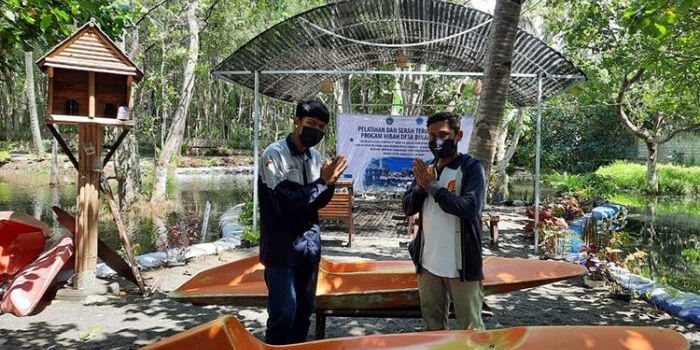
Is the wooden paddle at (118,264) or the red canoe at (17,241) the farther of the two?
the wooden paddle at (118,264)

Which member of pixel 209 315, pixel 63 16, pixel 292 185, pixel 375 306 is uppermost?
pixel 63 16

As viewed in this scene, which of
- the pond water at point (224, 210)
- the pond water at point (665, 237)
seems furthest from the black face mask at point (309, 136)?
the pond water at point (224, 210)

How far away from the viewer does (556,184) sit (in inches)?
845

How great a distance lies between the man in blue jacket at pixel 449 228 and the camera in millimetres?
3297

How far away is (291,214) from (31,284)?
9.49 ft

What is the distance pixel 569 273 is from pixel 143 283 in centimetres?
458

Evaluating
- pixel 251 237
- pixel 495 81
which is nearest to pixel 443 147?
pixel 495 81

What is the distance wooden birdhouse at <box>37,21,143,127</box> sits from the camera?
17.9 ft

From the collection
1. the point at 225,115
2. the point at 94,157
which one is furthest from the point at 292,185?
the point at 225,115

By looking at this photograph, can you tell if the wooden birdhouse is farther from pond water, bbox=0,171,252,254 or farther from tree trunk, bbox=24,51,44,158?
tree trunk, bbox=24,51,44,158

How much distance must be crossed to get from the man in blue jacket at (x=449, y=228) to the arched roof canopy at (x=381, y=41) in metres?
5.24

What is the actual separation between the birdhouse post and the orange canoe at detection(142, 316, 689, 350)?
3.66 m

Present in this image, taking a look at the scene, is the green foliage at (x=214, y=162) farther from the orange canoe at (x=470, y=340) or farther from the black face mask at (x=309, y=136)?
the orange canoe at (x=470, y=340)

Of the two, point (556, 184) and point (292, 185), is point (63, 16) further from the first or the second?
point (556, 184)
